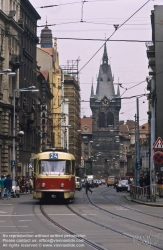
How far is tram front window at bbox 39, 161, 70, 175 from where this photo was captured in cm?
3550

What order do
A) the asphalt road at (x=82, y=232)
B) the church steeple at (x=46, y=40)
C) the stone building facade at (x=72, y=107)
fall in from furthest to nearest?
the stone building facade at (x=72, y=107), the church steeple at (x=46, y=40), the asphalt road at (x=82, y=232)

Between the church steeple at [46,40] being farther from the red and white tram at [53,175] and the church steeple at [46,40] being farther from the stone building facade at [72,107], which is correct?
the red and white tram at [53,175]

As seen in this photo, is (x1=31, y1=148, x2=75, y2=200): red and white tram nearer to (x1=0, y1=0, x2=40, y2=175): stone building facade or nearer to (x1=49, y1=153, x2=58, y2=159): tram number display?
(x1=49, y1=153, x2=58, y2=159): tram number display

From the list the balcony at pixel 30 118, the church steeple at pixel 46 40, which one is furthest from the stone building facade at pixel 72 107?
the balcony at pixel 30 118

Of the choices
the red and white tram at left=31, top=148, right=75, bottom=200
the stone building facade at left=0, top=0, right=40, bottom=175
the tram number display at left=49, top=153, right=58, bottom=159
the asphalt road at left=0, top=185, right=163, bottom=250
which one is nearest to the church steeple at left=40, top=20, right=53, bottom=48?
the stone building facade at left=0, top=0, right=40, bottom=175

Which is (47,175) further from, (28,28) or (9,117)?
(28,28)

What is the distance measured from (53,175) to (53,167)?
1.62 feet

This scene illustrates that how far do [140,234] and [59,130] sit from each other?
106015mm

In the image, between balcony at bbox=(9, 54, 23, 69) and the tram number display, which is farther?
balcony at bbox=(9, 54, 23, 69)

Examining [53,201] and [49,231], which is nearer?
[49,231]

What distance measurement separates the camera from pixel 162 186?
139ft

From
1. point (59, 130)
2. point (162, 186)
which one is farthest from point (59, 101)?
point (162, 186)

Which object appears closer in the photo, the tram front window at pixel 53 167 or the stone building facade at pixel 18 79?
the tram front window at pixel 53 167

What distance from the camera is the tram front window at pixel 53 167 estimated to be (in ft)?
116
